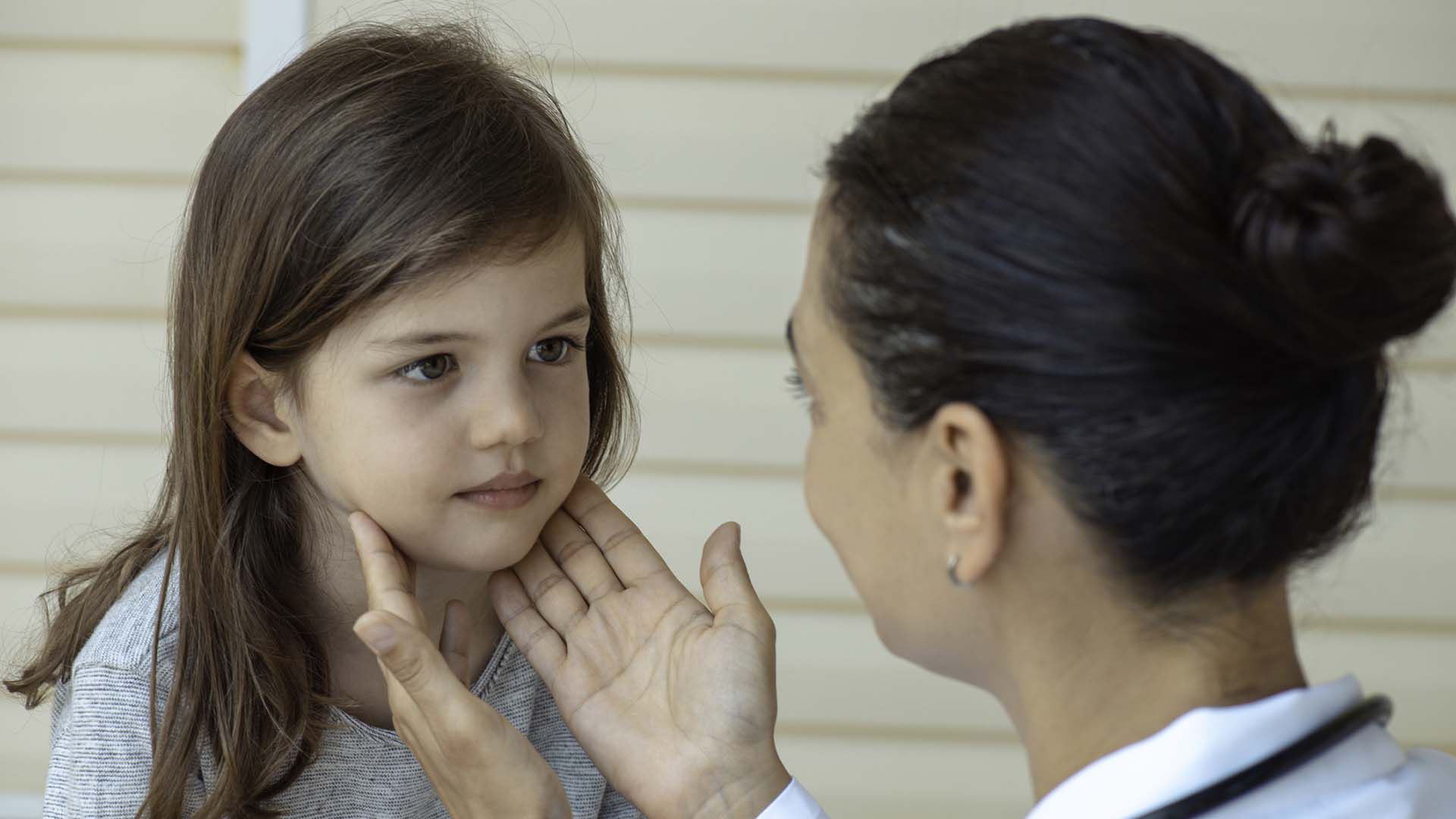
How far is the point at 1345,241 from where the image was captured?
101 centimetres

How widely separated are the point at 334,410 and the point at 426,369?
0.14 metres

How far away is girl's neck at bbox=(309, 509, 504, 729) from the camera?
197 centimetres

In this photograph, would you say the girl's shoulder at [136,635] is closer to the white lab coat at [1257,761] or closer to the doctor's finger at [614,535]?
the doctor's finger at [614,535]

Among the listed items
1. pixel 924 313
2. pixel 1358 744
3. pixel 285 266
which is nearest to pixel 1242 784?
pixel 1358 744

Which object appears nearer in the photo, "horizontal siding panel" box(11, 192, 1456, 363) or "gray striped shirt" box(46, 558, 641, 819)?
"gray striped shirt" box(46, 558, 641, 819)

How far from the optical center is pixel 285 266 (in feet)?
5.62

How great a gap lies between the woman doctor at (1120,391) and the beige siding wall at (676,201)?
1.49 meters

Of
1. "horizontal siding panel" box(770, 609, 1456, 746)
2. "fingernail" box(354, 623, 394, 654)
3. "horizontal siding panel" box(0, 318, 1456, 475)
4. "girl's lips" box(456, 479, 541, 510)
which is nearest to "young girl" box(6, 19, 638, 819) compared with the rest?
"girl's lips" box(456, 479, 541, 510)

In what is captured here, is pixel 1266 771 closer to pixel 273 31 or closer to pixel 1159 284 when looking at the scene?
pixel 1159 284

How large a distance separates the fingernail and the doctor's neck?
0.70m

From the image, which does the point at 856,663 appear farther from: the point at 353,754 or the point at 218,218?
the point at 218,218

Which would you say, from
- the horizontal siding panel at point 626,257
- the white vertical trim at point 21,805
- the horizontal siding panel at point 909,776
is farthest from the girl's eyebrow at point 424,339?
the white vertical trim at point 21,805

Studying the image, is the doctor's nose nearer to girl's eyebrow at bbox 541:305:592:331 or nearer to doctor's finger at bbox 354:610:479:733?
girl's eyebrow at bbox 541:305:592:331

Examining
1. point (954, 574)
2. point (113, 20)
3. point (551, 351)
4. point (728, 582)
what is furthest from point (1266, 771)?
point (113, 20)
